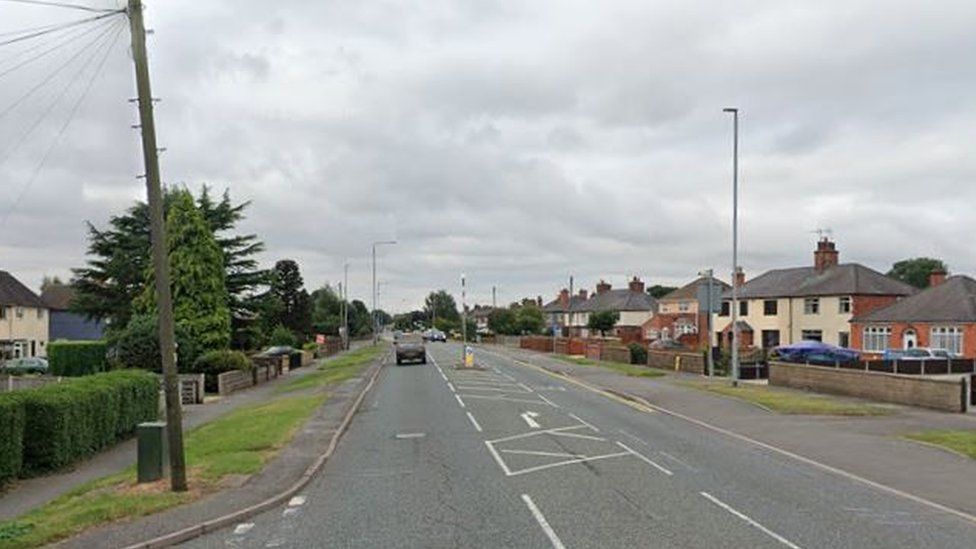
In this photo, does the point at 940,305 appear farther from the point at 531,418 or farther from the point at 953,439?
the point at 531,418

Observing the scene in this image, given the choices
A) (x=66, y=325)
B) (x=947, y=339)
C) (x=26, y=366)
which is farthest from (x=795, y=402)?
(x=66, y=325)

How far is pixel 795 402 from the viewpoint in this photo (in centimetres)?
3122

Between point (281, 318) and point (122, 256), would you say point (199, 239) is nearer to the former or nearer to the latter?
point (122, 256)

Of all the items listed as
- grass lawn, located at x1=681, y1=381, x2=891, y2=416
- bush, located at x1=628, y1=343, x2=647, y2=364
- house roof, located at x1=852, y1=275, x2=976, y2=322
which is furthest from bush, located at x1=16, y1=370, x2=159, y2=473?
house roof, located at x1=852, y1=275, x2=976, y2=322

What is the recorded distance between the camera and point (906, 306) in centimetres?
6825

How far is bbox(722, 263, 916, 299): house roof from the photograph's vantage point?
76.4 metres

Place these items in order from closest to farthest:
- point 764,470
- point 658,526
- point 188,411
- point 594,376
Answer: point 658,526 → point 764,470 → point 188,411 → point 594,376

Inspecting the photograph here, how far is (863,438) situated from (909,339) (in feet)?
156

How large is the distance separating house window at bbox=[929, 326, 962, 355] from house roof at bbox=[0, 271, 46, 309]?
226 feet

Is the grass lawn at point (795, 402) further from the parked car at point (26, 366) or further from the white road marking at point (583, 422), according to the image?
the parked car at point (26, 366)

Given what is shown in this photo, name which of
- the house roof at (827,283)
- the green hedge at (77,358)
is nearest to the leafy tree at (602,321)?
the house roof at (827,283)

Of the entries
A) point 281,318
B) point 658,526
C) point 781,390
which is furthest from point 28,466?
point 281,318

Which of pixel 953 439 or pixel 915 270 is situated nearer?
pixel 953 439

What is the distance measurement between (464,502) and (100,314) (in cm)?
5850
